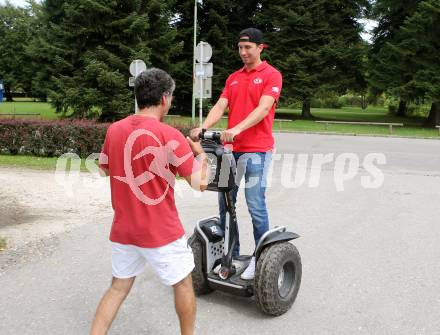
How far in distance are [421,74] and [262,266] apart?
2487 cm

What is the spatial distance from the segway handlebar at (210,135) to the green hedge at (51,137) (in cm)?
843

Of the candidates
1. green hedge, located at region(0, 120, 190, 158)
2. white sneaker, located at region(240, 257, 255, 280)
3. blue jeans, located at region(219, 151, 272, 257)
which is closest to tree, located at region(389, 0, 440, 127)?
green hedge, located at region(0, 120, 190, 158)

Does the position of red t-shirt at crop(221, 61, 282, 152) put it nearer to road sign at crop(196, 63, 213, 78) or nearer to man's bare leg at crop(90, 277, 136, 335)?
man's bare leg at crop(90, 277, 136, 335)

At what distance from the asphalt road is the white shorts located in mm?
759

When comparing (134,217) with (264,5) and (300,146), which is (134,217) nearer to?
(300,146)

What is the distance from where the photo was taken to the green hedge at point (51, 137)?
1224cm

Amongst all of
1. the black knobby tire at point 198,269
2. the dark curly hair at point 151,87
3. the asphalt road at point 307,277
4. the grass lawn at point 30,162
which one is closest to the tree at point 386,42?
the grass lawn at point 30,162

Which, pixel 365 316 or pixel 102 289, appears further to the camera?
pixel 102 289

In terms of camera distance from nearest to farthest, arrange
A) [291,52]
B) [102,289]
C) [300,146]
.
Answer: [102,289] < [300,146] < [291,52]

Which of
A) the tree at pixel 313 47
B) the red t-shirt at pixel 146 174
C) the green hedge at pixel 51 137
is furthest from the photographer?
the tree at pixel 313 47

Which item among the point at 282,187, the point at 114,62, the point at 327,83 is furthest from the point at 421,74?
the point at 282,187

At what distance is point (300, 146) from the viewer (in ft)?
55.9

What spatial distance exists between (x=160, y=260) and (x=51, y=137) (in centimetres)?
1056

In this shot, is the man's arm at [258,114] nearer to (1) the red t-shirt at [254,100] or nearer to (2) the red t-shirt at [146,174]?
(1) the red t-shirt at [254,100]
